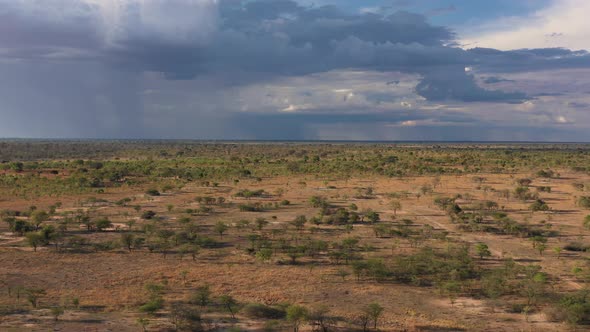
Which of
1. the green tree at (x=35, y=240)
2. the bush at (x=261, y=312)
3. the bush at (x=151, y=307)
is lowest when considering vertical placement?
the bush at (x=261, y=312)

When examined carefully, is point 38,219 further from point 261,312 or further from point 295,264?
point 261,312

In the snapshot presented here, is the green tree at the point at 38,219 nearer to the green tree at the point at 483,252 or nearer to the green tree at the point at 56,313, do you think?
the green tree at the point at 56,313

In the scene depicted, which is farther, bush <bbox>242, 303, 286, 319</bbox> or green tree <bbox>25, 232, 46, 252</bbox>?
green tree <bbox>25, 232, 46, 252</bbox>

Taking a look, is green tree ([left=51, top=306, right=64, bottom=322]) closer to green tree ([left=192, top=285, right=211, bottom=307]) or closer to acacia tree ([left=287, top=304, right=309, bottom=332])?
green tree ([left=192, top=285, right=211, bottom=307])

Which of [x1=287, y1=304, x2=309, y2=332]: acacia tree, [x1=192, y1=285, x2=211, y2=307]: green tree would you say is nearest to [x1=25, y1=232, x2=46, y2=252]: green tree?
[x1=192, y1=285, x2=211, y2=307]: green tree

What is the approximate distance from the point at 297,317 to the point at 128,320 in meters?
7.61

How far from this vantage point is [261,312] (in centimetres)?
1981

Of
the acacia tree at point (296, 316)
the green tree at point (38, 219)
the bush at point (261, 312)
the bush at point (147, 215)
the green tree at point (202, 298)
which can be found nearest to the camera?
the acacia tree at point (296, 316)

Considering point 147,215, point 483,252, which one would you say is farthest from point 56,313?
point 483,252

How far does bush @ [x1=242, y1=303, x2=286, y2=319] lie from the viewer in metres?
19.8

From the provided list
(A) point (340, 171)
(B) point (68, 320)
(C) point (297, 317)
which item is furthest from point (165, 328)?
(A) point (340, 171)

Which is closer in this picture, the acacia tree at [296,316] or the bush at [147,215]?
the acacia tree at [296,316]

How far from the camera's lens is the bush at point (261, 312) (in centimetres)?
1975

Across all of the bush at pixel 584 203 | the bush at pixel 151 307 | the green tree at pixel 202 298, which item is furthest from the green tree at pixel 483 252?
the bush at pixel 584 203
